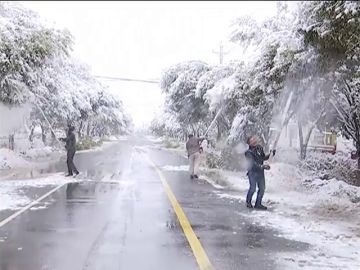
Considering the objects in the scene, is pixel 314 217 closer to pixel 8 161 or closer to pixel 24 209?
pixel 24 209

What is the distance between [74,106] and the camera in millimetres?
34156

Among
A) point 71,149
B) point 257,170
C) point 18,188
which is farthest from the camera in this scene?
point 71,149

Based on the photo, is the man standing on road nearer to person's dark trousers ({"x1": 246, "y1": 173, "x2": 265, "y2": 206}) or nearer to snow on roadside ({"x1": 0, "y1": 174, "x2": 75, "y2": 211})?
snow on roadside ({"x1": 0, "y1": 174, "x2": 75, "y2": 211})

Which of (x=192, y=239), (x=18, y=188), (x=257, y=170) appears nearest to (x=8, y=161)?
(x=18, y=188)

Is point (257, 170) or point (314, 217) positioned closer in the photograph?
point (314, 217)

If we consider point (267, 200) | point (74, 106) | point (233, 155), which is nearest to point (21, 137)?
point (74, 106)

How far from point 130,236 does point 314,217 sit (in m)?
3.81

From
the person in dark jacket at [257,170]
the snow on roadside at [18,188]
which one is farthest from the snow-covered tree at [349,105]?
the snow on roadside at [18,188]

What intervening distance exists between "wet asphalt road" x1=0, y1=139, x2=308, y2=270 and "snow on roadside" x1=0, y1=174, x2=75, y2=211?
497mm

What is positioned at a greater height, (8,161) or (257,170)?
(257,170)

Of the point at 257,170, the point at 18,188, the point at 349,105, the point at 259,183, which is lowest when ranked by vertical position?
the point at 18,188

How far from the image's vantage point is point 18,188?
14438 millimetres

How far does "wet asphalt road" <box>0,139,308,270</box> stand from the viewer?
6668 millimetres

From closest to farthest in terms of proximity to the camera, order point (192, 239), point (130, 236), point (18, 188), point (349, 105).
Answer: point (192, 239), point (130, 236), point (18, 188), point (349, 105)
